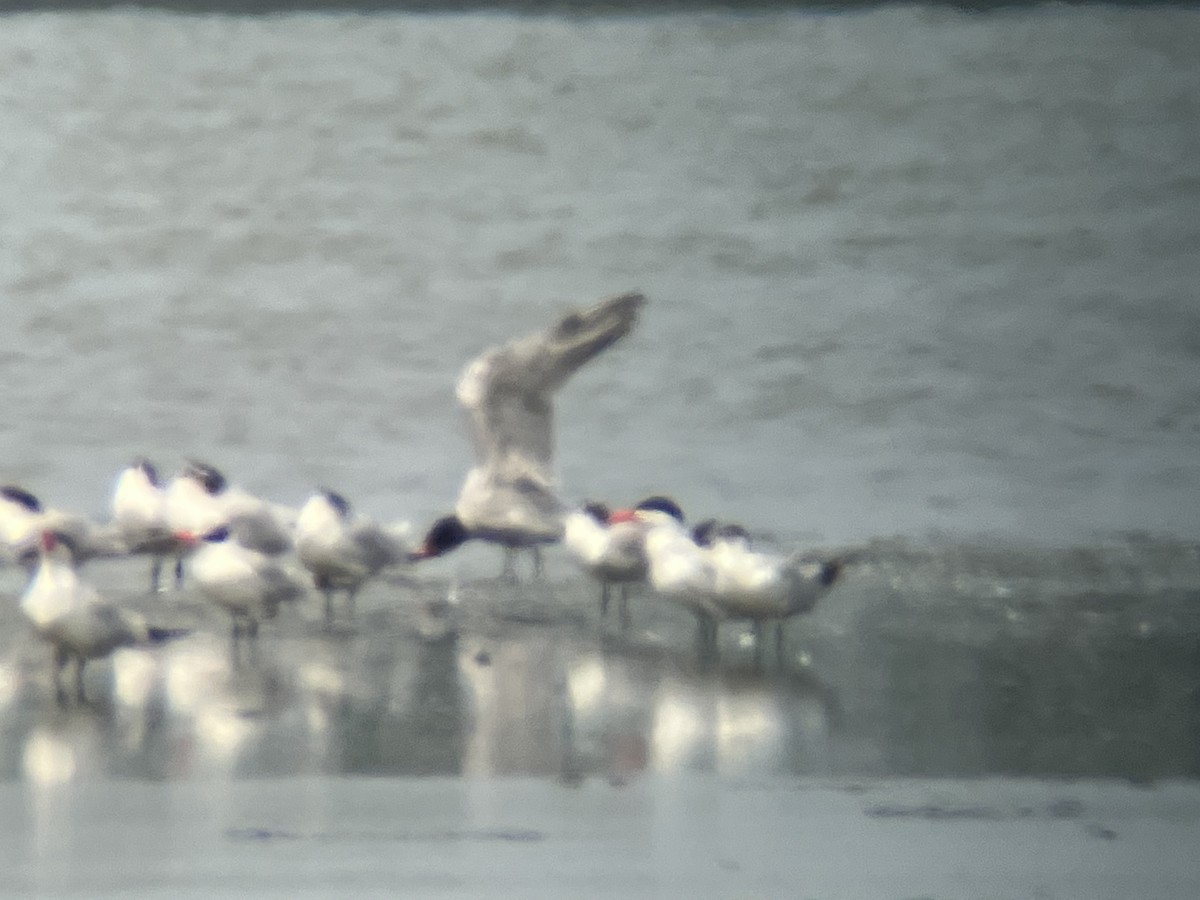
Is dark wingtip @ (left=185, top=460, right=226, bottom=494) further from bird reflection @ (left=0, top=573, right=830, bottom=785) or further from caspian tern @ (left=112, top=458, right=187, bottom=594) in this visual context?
bird reflection @ (left=0, top=573, right=830, bottom=785)

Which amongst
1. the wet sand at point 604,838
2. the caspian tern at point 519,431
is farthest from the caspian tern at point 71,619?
the caspian tern at point 519,431

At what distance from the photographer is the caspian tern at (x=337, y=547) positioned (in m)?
7.92

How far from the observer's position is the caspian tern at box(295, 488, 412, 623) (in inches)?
312

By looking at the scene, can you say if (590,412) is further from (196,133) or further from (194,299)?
(196,133)

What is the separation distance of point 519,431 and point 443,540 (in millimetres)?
579

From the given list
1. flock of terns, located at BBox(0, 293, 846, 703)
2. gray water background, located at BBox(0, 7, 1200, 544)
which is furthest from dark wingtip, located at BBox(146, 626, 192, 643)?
gray water background, located at BBox(0, 7, 1200, 544)

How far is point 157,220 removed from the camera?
2219 cm

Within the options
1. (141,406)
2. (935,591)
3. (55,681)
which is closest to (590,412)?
(141,406)

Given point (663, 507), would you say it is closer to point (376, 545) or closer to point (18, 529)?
point (376, 545)

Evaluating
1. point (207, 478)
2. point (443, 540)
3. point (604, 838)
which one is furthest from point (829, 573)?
point (207, 478)

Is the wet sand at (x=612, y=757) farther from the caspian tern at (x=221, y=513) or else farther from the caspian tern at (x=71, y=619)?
the caspian tern at (x=221, y=513)

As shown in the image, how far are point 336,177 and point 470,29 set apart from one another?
3.33m

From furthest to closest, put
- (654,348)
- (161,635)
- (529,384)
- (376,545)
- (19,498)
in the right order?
1. (654,348)
2. (529,384)
3. (19,498)
4. (376,545)
5. (161,635)

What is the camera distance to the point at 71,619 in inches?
251
